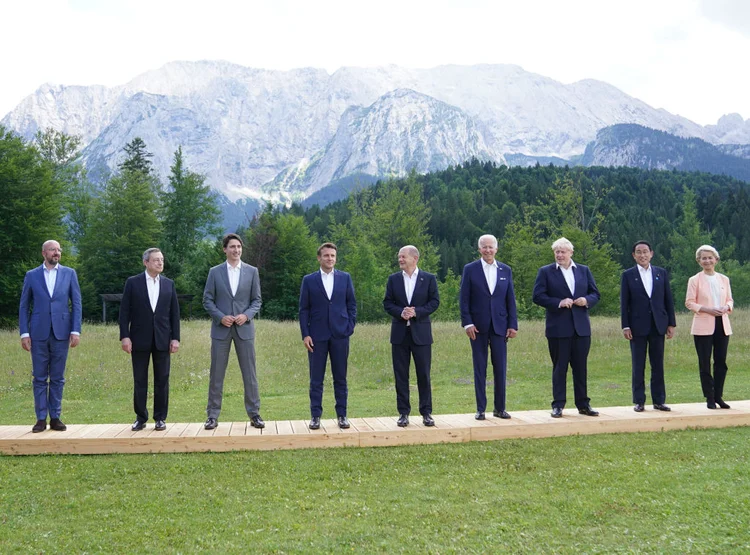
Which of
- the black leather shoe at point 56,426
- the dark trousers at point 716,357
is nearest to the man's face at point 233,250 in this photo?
the black leather shoe at point 56,426

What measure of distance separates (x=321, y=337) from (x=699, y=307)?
17.7 feet

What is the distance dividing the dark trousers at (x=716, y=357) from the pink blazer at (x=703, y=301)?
0.08 m

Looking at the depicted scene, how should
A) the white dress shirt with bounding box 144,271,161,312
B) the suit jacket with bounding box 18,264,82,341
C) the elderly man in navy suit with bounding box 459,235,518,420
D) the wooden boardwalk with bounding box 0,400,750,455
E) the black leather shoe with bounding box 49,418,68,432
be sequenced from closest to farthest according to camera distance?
1. the wooden boardwalk with bounding box 0,400,750,455
2. the black leather shoe with bounding box 49,418,68,432
3. the suit jacket with bounding box 18,264,82,341
4. the white dress shirt with bounding box 144,271,161,312
5. the elderly man in navy suit with bounding box 459,235,518,420

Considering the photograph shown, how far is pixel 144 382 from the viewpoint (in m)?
7.70

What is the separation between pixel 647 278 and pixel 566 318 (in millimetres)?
1503

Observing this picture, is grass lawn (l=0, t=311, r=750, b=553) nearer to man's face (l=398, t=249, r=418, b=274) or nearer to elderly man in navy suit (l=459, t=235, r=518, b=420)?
elderly man in navy suit (l=459, t=235, r=518, b=420)

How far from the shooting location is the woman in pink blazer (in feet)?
28.4

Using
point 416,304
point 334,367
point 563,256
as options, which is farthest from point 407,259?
point 563,256

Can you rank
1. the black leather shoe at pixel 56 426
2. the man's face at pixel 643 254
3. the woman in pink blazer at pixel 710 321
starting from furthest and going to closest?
the woman in pink blazer at pixel 710 321 → the man's face at pixel 643 254 → the black leather shoe at pixel 56 426

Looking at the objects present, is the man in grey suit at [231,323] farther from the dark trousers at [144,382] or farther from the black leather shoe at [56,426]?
the black leather shoe at [56,426]

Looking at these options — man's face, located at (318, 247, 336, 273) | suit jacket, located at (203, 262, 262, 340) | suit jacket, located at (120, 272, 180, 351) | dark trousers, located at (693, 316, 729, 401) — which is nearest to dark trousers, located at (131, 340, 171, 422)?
suit jacket, located at (120, 272, 180, 351)

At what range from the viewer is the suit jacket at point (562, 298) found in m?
8.16

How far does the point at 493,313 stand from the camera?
8.04 m

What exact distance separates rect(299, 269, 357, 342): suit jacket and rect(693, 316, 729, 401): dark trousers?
201 inches
